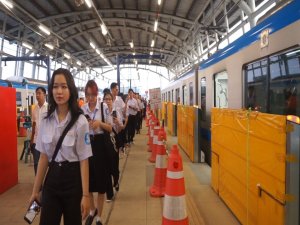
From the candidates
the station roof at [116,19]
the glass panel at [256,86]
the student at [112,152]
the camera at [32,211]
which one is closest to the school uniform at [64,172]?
the camera at [32,211]

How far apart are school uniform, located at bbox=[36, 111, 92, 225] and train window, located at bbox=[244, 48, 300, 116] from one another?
2.11 m

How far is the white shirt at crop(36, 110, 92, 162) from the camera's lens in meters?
2.26

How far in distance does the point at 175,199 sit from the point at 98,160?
3.78 feet

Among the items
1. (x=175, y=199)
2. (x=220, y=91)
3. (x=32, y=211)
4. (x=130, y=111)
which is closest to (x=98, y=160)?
(x=175, y=199)

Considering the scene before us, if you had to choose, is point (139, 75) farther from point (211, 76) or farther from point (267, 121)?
point (267, 121)

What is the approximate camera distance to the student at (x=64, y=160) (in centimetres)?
225

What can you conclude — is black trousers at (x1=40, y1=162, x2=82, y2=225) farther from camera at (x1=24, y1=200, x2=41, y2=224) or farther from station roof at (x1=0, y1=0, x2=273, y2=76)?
station roof at (x1=0, y1=0, x2=273, y2=76)

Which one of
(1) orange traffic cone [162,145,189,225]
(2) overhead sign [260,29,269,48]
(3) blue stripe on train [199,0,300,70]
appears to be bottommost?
(1) orange traffic cone [162,145,189,225]

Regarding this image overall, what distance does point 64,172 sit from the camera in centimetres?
224

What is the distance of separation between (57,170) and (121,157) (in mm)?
5874

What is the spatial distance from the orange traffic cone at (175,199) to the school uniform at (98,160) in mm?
969

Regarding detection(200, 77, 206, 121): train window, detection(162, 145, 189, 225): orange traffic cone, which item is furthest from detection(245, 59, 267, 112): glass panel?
detection(200, 77, 206, 121): train window

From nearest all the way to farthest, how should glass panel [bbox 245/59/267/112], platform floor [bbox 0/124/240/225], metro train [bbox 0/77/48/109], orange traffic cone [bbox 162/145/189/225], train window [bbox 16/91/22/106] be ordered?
orange traffic cone [bbox 162/145/189/225] → glass panel [bbox 245/59/267/112] → platform floor [bbox 0/124/240/225] → metro train [bbox 0/77/48/109] → train window [bbox 16/91/22/106]

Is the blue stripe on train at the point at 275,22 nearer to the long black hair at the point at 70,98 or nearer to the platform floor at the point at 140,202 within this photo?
the long black hair at the point at 70,98
